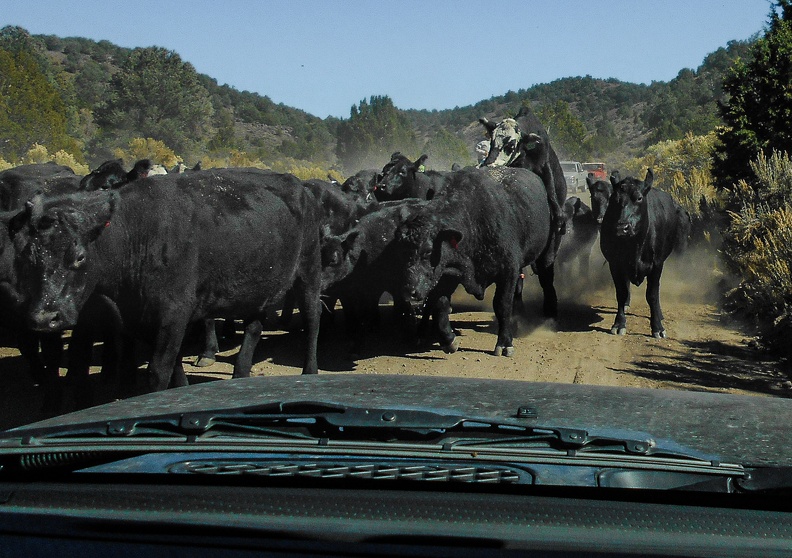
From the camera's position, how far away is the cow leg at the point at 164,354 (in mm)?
7844

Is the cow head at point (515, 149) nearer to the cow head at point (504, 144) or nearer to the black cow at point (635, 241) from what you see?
the cow head at point (504, 144)

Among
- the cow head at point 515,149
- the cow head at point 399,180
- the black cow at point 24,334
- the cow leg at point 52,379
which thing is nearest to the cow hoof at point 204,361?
the black cow at point 24,334

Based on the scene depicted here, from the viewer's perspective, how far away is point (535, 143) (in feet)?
49.4

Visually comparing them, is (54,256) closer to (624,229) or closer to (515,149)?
(624,229)

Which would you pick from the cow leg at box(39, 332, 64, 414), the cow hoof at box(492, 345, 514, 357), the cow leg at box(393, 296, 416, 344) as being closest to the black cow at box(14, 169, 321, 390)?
the cow leg at box(39, 332, 64, 414)

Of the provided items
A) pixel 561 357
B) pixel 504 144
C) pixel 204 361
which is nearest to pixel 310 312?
pixel 204 361

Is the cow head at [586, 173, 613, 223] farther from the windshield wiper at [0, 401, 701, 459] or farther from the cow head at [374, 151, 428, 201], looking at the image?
the windshield wiper at [0, 401, 701, 459]

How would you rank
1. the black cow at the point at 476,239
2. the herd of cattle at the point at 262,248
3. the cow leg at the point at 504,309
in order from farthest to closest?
the cow leg at the point at 504,309 < the black cow at the point at 476,239 < the herd of cattle at the point at 262,248

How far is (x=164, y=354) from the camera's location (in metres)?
7.88

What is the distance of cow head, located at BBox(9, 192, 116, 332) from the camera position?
7223mm

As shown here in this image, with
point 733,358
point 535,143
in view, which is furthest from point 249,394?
point 535,143

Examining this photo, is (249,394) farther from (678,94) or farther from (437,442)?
(678,94)

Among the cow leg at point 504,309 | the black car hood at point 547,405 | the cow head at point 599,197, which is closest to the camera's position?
the black car hood at point 547,405

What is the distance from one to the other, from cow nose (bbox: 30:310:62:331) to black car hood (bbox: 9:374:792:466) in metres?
4.04
